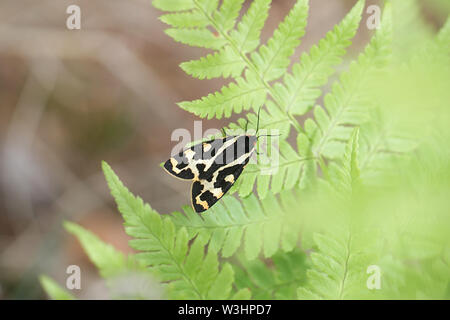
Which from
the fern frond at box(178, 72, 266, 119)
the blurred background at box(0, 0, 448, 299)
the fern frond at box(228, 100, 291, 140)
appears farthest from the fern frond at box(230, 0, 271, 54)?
the blurred background at box(0, 0, 448, 299)

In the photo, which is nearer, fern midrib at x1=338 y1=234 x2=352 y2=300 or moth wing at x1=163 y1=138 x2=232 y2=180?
fern midrib at x1=338 y1=234 x2=352 y2=300

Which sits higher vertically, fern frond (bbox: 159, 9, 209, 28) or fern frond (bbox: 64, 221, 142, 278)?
fern frond (bbox: 159, 9, 209, 28)

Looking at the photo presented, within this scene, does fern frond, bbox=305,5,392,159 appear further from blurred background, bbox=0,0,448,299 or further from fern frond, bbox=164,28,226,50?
blurred background, bbox=0,0,448,299

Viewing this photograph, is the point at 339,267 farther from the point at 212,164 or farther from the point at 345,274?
the point at 212,164

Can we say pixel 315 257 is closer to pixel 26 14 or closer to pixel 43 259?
pixel 43 259

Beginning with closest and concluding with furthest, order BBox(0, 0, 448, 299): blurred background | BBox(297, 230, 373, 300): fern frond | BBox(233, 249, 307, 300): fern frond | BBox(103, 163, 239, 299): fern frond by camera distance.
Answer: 1. BBox(297, 230, 373, 300): fern frond
2. BBox(103, 163, 239, 299): fern frond
3. BBox(233, 249, 307, 300): fern frond
4. BBox(0, 0, 448, 299): blurred background

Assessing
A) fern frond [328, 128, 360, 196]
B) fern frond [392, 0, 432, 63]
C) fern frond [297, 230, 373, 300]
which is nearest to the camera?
fern frond [328, 128, 360, 196]

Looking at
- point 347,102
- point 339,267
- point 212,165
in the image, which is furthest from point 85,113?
point 339,267
